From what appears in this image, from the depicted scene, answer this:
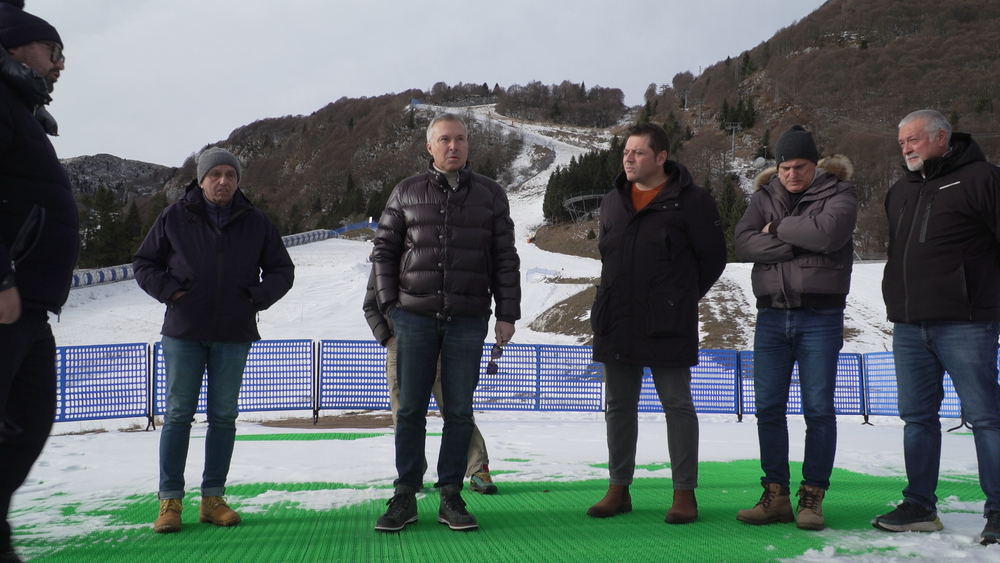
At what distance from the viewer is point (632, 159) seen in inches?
148

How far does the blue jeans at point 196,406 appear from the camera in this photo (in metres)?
3.41

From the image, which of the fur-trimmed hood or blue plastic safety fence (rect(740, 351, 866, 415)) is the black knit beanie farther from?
blue plastic safety fence (rect(740, 351, 866, 415))

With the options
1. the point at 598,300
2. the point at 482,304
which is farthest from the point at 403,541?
the point at 598,300

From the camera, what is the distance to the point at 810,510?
3412 millimetres

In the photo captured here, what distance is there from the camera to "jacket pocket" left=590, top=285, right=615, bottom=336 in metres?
3.71

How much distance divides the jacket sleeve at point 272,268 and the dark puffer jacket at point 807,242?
98.3 inches

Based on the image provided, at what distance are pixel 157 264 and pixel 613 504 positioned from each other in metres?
2.71

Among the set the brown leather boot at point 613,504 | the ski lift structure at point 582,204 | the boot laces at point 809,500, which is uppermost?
the ski lift structure at point 582,204

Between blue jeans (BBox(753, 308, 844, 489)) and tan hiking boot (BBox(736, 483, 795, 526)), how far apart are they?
0.19 feet

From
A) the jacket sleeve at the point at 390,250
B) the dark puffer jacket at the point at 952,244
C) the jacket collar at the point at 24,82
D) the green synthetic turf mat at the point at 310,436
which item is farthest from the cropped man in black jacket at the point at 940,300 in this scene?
the green synthetic turf mat at the point at 310,436

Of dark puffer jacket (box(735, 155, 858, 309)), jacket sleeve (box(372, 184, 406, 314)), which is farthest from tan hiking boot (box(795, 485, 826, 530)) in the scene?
jacket sleeve (box(372, 184, 406, 314))

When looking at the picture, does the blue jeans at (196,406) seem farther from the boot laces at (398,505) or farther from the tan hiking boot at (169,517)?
the boot laces at (398,505)

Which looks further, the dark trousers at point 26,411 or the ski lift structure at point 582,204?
the ski lift structure at point 582,204

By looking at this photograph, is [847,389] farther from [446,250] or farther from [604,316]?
[446,250]
